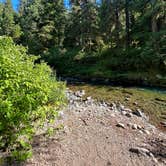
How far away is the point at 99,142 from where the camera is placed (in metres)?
9.89

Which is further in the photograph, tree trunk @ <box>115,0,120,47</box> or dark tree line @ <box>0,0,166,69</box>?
tree trunk @ <box>115,0,120,47</box>

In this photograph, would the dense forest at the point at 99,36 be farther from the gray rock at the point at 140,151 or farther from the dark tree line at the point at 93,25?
the gray rock at the point at 140,151

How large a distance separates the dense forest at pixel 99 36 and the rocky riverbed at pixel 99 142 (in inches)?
553

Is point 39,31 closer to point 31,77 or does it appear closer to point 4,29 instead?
point 4,29

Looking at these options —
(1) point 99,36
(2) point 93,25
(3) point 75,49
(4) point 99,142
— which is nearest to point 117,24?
(2) point 93,25

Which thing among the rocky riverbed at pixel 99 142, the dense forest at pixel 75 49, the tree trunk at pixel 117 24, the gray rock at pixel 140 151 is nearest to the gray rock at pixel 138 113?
the rocky riverbed at pixel 99 142

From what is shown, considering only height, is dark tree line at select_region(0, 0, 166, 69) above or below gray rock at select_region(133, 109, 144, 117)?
above

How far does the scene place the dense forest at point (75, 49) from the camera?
730 cm

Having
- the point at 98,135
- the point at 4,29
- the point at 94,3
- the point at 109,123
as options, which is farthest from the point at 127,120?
the point at 4,29

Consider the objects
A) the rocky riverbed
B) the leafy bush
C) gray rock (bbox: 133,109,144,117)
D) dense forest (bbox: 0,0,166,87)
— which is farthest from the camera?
dense forest (bbox: 0,0,166,87)

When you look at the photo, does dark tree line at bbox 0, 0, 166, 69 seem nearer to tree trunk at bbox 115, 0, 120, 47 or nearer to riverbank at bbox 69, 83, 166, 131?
tree trunk at bbox 115, 0, 120, 47

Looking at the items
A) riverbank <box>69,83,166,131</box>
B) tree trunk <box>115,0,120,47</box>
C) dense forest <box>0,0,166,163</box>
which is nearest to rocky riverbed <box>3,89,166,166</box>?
dense forest <box>0,0,166,163</box>

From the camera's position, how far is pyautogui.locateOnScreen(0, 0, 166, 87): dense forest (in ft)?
92.9

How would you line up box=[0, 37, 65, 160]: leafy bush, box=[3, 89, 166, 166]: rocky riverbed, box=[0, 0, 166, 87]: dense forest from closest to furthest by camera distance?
box=[0, 37, 65, 160]: leafy bush → box=[3, 89, 166, 166]: rocky riverbed → box=[0, 0, 166, 87]: dense forest
